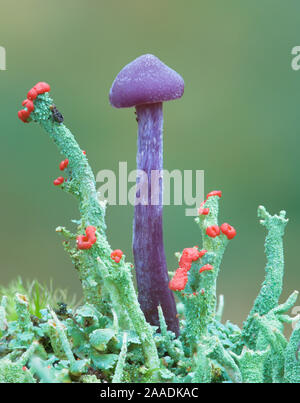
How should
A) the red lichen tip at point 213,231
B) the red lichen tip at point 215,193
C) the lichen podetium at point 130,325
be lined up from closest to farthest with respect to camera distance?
the lichen podetium at point 130,325, the red lichen tip at point 213,231, the red lichen tip at point 215,193

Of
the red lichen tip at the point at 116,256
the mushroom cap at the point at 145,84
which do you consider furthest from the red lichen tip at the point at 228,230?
the mushroom cap at the point at 145,84

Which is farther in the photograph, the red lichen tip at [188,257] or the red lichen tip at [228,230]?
the red lichen tip at [228,230]

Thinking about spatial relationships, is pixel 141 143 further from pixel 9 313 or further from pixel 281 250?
pixel 9 313

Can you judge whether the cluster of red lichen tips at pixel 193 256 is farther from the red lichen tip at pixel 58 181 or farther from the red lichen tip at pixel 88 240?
the red lichen tip at pixel 58 181

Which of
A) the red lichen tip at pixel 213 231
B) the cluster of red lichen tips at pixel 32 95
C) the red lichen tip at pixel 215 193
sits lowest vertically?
the red lichen tip at pixel 213 231

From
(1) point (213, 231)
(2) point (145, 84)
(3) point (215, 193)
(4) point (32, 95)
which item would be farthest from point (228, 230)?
(4) point (32, 95)

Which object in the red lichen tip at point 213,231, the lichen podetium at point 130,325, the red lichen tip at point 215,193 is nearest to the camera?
the lichen podetium at point 130,325

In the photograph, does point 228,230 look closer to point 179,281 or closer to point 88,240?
point 179,281

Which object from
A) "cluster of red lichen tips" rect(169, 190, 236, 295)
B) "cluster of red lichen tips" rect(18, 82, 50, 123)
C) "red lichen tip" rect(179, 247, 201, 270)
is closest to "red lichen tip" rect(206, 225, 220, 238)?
"cluster of red lichen tips" rect(169, 190, 236, 295)
